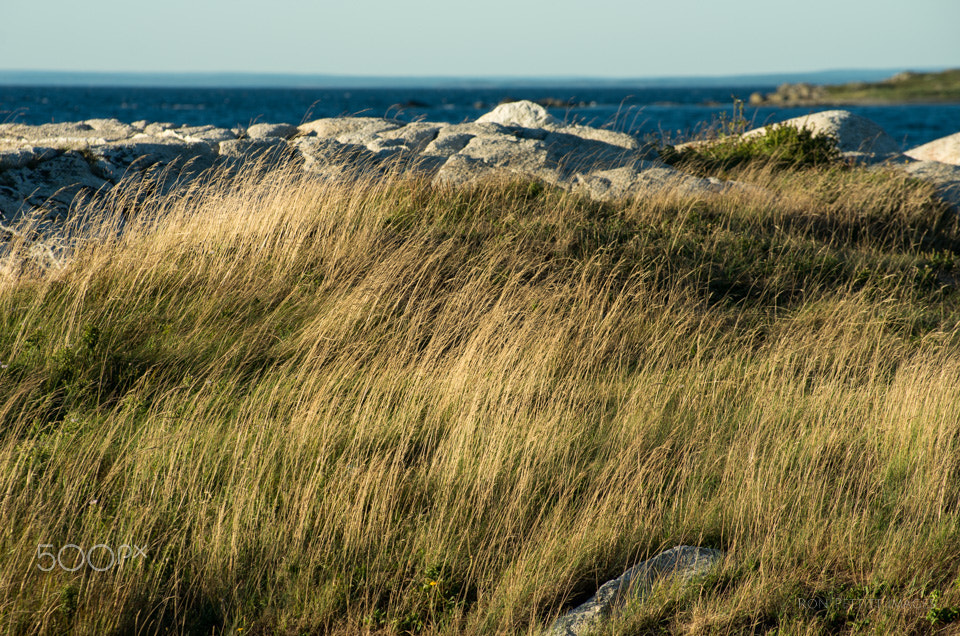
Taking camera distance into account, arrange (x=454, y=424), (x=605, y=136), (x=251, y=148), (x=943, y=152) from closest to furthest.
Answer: (x=454, y=424), (x=251, y=148), (x=605, y=136), (x=943, y=152)

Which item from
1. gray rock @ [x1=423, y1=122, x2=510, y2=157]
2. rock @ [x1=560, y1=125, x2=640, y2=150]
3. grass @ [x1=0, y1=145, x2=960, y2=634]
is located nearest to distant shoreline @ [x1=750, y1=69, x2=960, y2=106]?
rock @ [x1=560, y1=125, x2=640, y2=150]

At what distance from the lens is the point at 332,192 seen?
23.8 ft

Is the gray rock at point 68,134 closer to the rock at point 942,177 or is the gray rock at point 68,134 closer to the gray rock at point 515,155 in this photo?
the gray rock at point 515,155

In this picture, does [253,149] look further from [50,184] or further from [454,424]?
[454,424]

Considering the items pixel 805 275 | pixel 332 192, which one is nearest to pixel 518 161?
pixel 332 192

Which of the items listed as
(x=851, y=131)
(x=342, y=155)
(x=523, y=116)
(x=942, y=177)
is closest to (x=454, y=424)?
(x=342, y=155)

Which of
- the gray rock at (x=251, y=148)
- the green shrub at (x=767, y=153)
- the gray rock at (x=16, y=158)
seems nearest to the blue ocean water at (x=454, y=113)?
the gray rock at (x=251, y=148)

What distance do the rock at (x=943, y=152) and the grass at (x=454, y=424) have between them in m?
9.48

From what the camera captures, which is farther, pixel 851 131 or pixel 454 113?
pixel 454 113

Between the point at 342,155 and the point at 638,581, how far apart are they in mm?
7402

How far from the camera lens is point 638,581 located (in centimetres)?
287

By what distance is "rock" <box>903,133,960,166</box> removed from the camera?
14.9 metres

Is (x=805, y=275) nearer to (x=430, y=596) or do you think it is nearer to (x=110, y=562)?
(x=430, y=596)

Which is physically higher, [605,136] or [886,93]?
[886,93]
